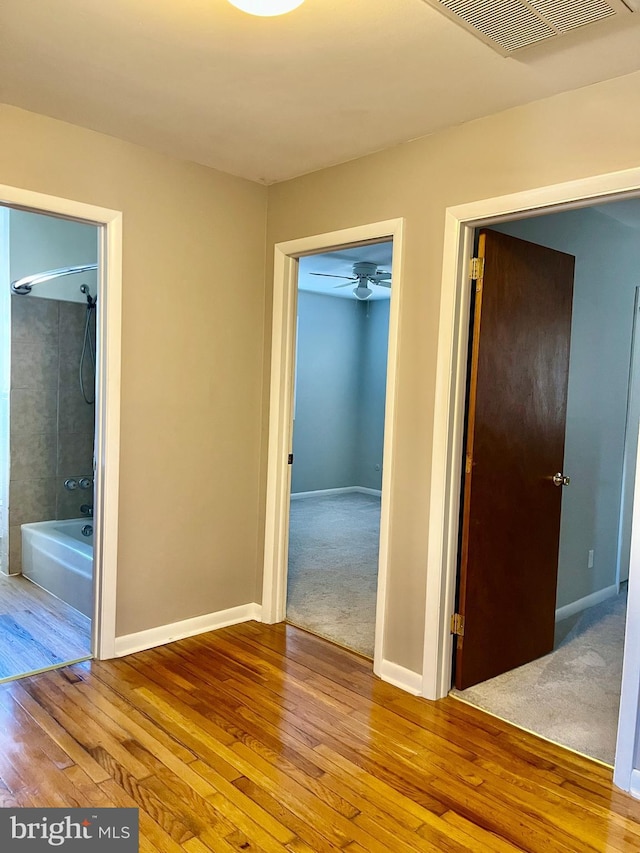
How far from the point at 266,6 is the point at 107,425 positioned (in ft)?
6.38

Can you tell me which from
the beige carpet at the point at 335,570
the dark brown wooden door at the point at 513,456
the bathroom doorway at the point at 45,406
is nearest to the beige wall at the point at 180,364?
the beige carpet at the point at 335,570

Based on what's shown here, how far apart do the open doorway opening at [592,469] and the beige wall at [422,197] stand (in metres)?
0.40

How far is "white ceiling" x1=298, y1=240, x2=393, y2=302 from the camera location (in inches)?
223

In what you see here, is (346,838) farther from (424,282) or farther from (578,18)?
(578,18)

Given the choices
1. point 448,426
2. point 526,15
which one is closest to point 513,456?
point 448,426

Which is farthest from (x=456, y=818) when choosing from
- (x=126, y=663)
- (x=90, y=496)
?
(x=90, y=496)

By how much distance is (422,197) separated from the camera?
2861mm

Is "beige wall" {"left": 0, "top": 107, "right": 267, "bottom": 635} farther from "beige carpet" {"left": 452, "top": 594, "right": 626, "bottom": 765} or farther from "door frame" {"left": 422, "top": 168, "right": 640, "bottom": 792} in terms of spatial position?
"beige carpet" {"left": 452, "top": 594, "right": 626, "bottom": 765}

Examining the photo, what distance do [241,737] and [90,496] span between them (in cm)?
268

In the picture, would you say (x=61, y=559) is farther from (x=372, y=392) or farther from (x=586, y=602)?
(x=372, y=392)

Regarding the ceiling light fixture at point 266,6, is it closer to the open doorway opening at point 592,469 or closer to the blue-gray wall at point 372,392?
the open doorway opening at point 592,469

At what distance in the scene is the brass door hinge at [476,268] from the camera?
2.80m

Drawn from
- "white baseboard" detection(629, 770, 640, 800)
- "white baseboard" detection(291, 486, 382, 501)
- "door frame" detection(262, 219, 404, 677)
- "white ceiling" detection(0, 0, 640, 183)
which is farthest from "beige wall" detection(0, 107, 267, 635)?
"white baseboard" detection(291, 486, 382, 501)

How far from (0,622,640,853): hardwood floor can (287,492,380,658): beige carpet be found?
562 mm
